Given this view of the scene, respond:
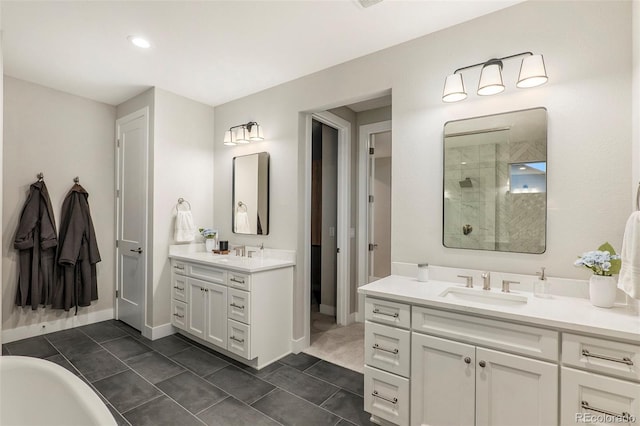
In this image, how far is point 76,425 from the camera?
4.41 feet

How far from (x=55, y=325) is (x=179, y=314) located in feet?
4.82

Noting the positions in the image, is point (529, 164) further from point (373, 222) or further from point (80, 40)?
point (80, 40)

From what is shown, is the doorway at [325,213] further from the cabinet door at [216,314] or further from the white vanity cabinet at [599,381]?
the white vanity cabinet at [599,381]

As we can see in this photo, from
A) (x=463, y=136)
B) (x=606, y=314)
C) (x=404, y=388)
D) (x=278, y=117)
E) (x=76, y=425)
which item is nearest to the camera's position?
(x=76, y=425)

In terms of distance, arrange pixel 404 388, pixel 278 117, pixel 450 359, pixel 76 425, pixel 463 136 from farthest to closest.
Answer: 1. pixel 278 117
2. pixel 463 136
3. pixel 404 388
4. pixel 450 359
5. pixel 76 425

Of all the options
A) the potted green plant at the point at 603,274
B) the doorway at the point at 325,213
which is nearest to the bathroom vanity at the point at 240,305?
the doorway at the point at 325,213

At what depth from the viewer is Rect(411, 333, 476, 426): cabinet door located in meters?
1.62

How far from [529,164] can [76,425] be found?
8.90ft

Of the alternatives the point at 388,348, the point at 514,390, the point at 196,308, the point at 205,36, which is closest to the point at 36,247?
the point at 196,308

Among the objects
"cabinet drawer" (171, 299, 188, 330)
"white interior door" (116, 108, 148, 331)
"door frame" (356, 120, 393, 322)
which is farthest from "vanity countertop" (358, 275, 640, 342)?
"white interior door" (116, 108, 148, 331)

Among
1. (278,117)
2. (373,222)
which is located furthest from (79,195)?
(373,222)

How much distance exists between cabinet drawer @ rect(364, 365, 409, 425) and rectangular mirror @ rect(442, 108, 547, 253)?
3.18 feet

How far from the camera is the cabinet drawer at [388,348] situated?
1820 millimetres

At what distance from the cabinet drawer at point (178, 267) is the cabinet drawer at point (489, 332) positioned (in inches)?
96.8
